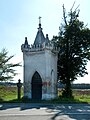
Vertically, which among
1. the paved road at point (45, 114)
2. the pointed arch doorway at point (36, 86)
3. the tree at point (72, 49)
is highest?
the tree at point (72, 49)

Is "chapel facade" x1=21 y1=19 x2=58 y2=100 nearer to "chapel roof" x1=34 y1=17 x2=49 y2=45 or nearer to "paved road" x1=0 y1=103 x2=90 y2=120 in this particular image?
"chapel roof" x1=34 y1=17 x2=49 y2=45

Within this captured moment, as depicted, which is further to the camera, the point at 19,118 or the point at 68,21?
the point at 68,21

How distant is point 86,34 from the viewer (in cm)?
4131

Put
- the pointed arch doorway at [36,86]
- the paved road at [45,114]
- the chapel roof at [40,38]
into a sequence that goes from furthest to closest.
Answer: the chapel roof at [40,38]
the pointed arch doorway at [36,86]
the paved road at [45,114]

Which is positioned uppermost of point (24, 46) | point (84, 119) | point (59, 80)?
point (24, 46)

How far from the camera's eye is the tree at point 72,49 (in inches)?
1628

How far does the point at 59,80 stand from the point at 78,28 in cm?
695

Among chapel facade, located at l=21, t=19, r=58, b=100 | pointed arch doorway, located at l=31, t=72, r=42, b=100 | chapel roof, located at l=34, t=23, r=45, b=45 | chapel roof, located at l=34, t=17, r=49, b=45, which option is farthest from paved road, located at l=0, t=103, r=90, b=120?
chapel roof, located at l=34, t=23, r=45, b=45

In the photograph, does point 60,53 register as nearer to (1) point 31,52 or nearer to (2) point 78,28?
(2) point 78,28

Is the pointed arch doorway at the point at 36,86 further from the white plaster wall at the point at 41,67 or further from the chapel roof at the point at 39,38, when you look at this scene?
the chapel roof at the point at 39,38

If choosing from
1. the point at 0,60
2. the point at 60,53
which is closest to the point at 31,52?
the point at 0,60

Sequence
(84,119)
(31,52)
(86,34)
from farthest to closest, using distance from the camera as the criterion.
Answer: (86,34)
(31,52)
(84,119)

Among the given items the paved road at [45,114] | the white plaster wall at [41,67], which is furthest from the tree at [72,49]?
the paved road at [45,114]

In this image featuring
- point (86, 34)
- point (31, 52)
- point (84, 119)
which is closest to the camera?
point (84, 119)
